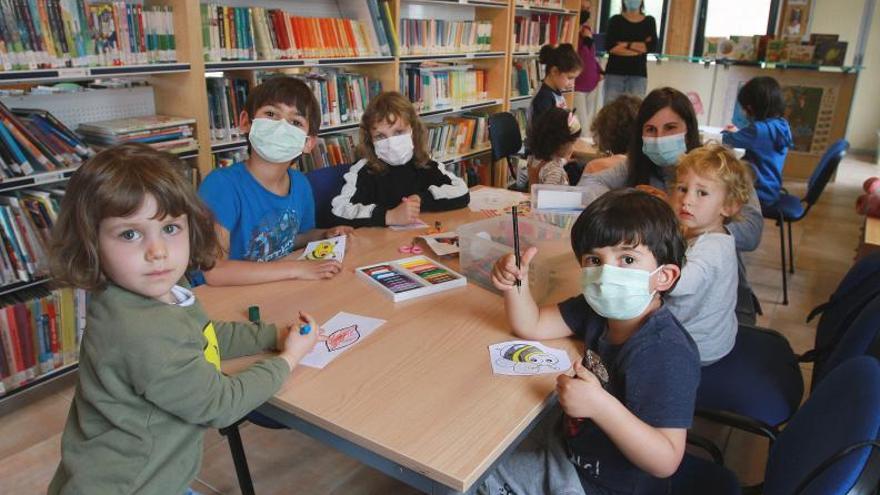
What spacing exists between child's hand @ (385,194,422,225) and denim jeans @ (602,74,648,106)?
4.99 meters

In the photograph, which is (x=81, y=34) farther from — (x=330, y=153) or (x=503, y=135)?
(x=503, y=135)

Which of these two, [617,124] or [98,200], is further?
[617,124]

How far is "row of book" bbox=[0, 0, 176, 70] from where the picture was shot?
7.39 ft

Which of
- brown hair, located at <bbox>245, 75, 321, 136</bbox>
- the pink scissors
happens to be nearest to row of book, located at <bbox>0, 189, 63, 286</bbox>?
brown hair, located at <bbox>245, 75, 321, 136</bbox>

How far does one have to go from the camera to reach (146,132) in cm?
270

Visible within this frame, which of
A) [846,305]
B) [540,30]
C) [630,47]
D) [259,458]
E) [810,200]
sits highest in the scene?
[540,30]

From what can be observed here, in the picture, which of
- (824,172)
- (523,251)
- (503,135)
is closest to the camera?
(523,251)

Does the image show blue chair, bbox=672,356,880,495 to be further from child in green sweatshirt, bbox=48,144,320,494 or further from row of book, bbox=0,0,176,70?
row of book, bbox=0,0,176,70

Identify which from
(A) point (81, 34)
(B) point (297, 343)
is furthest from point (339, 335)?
(A) point (81, 34)

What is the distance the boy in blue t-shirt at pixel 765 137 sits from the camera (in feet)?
13.0

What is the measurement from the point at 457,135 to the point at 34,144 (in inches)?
122

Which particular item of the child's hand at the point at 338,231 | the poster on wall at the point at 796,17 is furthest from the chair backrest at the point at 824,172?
the poster on wall at the point at 796,17

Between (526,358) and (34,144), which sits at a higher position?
(34,144)

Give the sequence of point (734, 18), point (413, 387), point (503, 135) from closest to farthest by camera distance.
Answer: point (413, 387) < point (503, 135) < point (734, 18)
